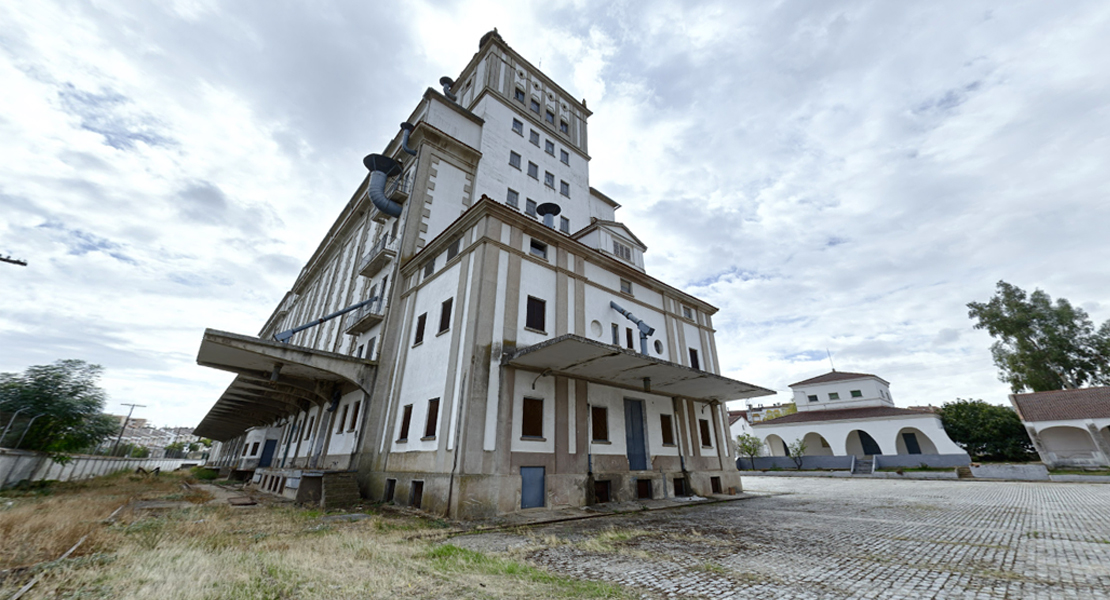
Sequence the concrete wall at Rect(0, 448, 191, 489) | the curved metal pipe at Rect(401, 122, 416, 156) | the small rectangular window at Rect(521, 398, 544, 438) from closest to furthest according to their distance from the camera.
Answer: the small rectangular window at Rect(521, 398, 544, 438)
the concrete wall at Rect(0, 448, 191, 489)
the curved metal pipe at Rect(401, 122, 416, 156)

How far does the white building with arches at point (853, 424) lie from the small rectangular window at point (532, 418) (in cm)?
3792

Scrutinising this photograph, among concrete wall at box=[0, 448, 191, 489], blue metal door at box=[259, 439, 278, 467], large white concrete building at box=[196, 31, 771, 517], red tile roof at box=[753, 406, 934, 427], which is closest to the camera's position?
large white concrete building at box=[196, 31, 771, 517]

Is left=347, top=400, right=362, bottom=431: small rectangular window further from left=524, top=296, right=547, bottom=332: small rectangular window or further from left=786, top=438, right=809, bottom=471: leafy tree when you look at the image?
left=786, top=438, right=809, bottom=471: leafy tree

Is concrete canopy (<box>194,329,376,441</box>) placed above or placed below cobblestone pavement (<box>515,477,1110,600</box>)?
above

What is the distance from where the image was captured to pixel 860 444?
41906mm

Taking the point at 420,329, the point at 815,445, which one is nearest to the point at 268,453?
the point at 420,329

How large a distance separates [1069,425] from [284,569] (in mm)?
52127

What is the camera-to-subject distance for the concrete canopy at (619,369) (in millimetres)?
13305

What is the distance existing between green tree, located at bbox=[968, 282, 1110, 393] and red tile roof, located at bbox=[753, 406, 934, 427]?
17849 mm

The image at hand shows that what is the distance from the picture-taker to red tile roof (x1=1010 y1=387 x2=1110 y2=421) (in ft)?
104

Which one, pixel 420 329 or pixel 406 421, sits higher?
pixel 420 329

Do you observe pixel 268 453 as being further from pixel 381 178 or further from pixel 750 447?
pixel 750 447

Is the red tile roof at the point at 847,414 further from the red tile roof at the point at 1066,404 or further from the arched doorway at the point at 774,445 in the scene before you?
the red tile roof at the point at 1066,404

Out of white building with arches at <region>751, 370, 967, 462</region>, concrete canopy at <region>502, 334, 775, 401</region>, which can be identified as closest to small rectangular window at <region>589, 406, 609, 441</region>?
concrete canopy at <region>502, 334, 775, 401</region>
